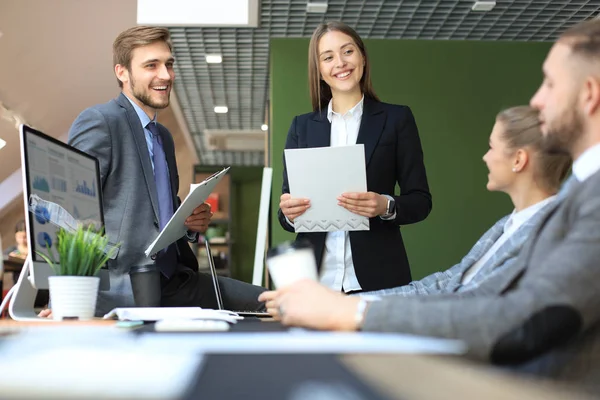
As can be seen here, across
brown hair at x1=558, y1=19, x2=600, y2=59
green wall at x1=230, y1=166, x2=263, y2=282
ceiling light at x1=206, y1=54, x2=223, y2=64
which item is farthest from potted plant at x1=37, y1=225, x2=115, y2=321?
green wall at x1=230, y1=166, x2=263, y2=282

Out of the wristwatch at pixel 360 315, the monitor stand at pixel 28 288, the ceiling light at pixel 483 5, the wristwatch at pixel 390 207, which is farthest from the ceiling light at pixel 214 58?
the wristwatch at pixel 360 315

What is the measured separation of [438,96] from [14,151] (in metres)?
5.92

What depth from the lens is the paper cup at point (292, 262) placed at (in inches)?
40.4

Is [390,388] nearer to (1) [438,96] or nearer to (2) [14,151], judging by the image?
(1) [438,96]

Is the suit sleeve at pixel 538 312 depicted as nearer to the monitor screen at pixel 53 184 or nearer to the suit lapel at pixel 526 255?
the suit lapel at pixel 526 255

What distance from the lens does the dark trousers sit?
2.06m

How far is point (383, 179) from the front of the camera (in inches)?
88.7

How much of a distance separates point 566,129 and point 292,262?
47 centimetres

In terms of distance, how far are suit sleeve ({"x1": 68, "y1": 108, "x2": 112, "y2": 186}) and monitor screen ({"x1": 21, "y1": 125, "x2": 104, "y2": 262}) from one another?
0.13 metres

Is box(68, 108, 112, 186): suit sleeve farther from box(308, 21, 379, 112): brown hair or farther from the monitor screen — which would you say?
box(308, 21, 379, 112): brown hair

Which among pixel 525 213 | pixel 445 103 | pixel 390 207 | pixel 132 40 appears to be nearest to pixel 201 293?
pixel 390 207

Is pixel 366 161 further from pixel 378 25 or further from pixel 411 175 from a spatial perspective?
pixel 378 25

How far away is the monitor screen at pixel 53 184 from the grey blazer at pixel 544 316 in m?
0.92

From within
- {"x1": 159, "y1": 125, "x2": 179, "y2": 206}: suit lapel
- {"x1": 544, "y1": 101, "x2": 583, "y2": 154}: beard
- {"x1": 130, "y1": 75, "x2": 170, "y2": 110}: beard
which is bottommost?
{"x1": 544, "y1": 101, "x2": 583, "y2": 154}: beard
